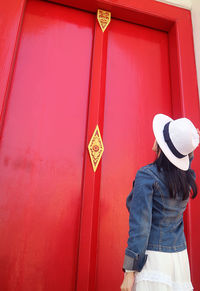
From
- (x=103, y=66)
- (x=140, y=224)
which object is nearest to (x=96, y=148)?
(x=103, y=66)

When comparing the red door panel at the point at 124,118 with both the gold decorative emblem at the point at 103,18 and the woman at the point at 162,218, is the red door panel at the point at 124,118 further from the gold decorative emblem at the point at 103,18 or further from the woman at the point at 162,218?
the woman at the point at 162,218

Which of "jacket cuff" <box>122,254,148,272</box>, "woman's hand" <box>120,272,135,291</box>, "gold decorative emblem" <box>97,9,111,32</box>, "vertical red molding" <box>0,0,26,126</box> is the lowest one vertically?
"woman's hand" <box>120,272,135,291</box>

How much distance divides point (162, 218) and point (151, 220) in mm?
58

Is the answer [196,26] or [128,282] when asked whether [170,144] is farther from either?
[196,26]

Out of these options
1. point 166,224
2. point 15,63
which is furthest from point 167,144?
point 15,63

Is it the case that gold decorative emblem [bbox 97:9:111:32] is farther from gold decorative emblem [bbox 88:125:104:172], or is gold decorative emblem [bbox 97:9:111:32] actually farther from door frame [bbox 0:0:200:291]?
gold decorative emblem [bbox 88:125:104:172]

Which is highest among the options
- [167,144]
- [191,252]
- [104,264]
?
[167,144]

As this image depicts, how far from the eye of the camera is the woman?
859 millimetres

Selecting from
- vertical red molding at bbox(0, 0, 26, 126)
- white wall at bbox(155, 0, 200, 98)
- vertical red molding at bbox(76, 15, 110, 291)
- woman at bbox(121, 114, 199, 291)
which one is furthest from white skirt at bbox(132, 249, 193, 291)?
white wall at bbox(155, 0, 200, 98)

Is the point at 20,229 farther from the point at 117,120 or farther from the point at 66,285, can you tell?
the point at 117,120

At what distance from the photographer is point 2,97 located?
165cm

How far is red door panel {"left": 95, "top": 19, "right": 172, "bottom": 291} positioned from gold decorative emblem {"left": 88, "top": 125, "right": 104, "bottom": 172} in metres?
0.07

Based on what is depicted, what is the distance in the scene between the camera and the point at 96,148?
6.04ft

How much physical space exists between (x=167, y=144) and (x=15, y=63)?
5.21ft
